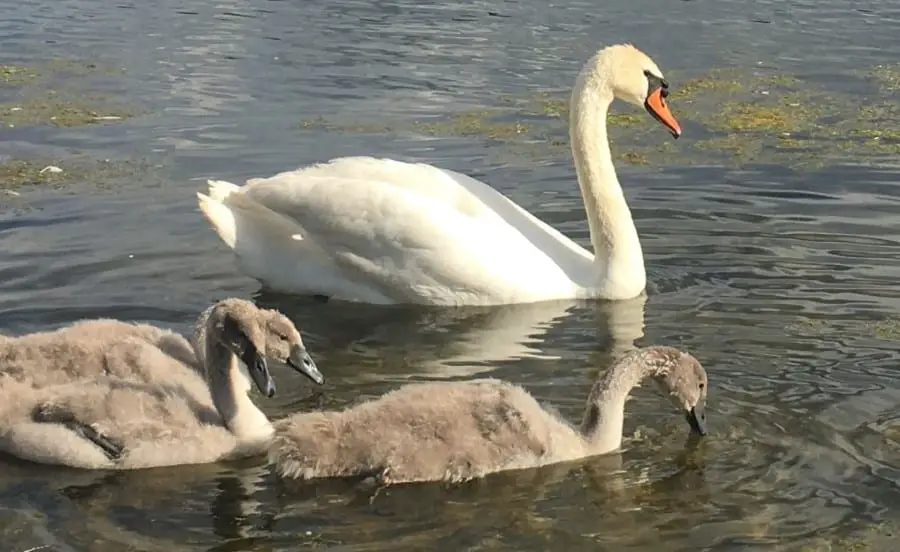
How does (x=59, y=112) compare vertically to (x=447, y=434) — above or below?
above

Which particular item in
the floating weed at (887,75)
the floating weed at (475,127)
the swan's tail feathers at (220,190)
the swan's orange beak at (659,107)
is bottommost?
the floating weed at (475,127)

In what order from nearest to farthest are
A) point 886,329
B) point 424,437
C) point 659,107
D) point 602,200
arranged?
point 424,437
point 886,329
point 602,200
point 659,107

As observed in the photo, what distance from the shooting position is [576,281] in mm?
9664

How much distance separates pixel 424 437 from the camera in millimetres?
6359

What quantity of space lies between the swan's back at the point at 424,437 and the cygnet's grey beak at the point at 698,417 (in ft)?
2.37

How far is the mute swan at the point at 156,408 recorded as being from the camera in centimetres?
643

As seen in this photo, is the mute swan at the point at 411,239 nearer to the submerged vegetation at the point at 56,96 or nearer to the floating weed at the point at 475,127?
the floating weed at the point at 475,127

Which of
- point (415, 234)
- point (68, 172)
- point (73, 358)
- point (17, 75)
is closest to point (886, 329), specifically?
point (415, 234)

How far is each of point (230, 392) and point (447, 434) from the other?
107 centimetres

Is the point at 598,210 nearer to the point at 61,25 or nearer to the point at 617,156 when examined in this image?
the point at 617,156

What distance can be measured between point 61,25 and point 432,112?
828cm

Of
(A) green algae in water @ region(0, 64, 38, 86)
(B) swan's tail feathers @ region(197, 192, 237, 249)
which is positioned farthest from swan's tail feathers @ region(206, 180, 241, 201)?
(A) green algae in water @ region(0, 64, 38, 86)

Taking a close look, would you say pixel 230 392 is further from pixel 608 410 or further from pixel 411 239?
pixel 411 239

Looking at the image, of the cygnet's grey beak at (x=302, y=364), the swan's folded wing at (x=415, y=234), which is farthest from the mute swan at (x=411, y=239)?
the cygnet's grey beak at (x=302, y=364)
